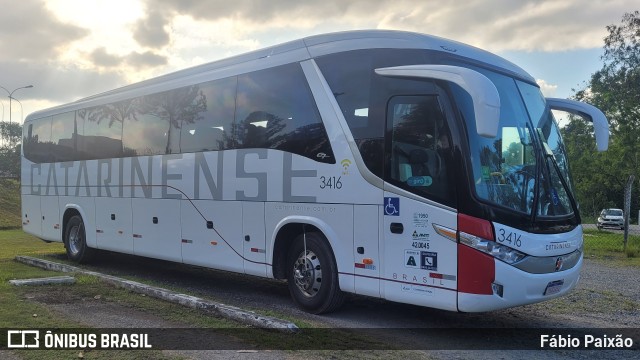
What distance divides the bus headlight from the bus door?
241 millimetres

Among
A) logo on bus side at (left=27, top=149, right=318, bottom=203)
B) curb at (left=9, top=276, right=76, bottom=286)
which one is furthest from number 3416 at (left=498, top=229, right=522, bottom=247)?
curb at (left=9, top=276, right=76, bottom=286)

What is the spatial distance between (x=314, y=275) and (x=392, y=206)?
1.67m

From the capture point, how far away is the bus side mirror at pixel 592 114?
24.7ft

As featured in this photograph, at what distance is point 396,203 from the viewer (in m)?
6.79

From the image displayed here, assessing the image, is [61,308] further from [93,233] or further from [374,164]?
[93,233]

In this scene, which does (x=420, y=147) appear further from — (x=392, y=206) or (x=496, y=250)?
(x=496, y=250)

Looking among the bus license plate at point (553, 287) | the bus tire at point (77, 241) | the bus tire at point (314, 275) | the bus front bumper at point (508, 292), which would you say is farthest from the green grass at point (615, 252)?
the bus tire at point (77, 241)

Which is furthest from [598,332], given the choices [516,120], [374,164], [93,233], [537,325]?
[93,233]

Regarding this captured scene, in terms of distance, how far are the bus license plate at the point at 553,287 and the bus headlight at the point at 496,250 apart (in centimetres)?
58

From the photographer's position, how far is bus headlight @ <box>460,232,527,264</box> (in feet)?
19.8

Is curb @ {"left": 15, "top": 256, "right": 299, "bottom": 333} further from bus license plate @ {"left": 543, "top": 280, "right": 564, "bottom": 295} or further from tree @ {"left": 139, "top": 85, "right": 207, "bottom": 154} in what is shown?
bus license plate @ {"left": 543, "top": 280, "right": 564, "bottom": 295}

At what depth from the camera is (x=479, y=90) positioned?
578 centimetres

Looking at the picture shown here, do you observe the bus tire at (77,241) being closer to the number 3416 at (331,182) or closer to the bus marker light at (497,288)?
the number 3416 at (331,182)

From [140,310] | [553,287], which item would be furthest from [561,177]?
[140,310]
